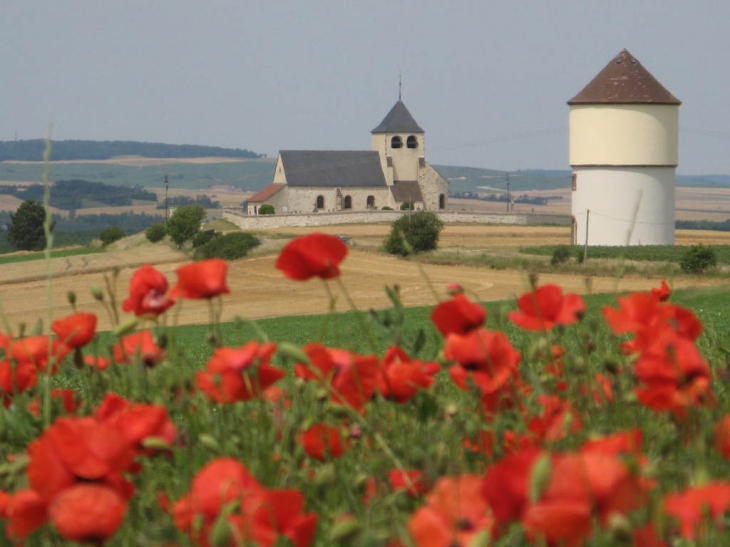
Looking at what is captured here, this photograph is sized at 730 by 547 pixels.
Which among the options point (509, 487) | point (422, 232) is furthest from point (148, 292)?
point (422, 232)

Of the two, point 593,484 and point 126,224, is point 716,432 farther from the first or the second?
point 126,224

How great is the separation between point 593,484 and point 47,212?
3.93 ft

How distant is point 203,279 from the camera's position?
2.25 m

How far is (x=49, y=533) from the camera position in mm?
2045

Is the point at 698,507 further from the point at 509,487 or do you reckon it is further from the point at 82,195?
the point at 82,195

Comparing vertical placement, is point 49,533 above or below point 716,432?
below

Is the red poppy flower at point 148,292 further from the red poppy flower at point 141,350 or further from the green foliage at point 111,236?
the green foliage at point 111,236

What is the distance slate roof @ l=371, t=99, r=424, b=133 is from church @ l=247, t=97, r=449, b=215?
0.28ft

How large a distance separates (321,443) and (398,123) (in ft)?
317

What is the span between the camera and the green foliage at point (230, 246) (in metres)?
51.6

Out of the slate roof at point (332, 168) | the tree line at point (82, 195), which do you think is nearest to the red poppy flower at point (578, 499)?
the slate roof at point (332, 168)

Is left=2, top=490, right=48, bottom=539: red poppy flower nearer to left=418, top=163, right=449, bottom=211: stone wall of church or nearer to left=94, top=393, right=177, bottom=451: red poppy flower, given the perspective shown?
left=94, top=393, right=177, bottom=451: red poppy flower

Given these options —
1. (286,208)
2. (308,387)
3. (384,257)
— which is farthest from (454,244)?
(308,387)

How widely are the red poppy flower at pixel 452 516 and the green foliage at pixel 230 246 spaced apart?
49107 mm
